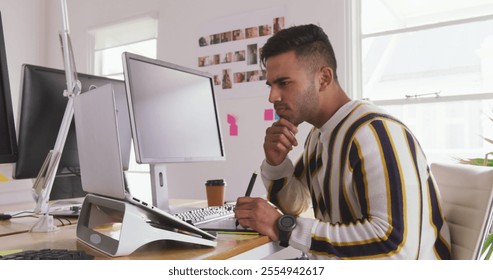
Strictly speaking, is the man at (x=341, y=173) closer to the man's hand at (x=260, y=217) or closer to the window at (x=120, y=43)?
the man's hand at (x=260, y=217)

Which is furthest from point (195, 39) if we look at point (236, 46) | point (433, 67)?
point (433, 67)

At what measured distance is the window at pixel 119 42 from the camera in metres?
3.41

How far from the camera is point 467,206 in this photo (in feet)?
3.00

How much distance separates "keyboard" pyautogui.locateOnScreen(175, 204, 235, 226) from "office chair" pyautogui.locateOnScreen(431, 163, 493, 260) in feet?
1.95

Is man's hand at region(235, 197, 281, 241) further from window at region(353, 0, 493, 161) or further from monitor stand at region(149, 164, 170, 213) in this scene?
window at region(353, 0, 493, 161)

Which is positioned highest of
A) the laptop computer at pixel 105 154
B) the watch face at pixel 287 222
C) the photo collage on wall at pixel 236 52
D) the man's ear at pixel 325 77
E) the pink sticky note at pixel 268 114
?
the photo collage on wall at pixel 236 52

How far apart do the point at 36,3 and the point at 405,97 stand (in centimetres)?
367

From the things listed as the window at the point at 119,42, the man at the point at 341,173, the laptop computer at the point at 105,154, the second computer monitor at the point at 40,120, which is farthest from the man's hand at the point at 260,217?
the window at the point at 119,42

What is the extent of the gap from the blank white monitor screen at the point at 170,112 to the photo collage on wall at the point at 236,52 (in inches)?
49.2

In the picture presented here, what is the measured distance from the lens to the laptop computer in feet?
2.61

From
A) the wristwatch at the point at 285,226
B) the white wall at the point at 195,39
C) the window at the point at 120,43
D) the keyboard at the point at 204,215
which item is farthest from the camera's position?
the window at the point at 120,43
